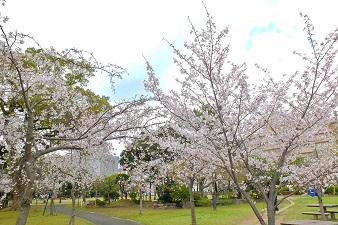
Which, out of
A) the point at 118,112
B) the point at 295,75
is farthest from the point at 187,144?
the point at 295,75

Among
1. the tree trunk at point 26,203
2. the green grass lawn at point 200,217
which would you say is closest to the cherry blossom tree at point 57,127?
the tree trunk at point 26,203

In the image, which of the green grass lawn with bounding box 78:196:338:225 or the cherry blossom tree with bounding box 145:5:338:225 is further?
the green grass lawn with bounding box 78:196:338:225

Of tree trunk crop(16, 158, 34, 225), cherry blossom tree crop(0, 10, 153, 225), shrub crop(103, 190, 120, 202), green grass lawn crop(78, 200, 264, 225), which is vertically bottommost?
green grass lawn crop(78, 200, 264, 225)

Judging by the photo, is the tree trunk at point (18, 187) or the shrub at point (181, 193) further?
the shrub at point (181, 193)

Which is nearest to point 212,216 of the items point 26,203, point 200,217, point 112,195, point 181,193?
point 200,217

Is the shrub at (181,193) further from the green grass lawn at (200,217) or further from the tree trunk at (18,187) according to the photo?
the tree trunk at (18,187)

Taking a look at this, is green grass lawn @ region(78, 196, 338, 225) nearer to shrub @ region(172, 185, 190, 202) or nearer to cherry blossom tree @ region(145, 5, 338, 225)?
shrub @ region(172, 185, 190, 202)

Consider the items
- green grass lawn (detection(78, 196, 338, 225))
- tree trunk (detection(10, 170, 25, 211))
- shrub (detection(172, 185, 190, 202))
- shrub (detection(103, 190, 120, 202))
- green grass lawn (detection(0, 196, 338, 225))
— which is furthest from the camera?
shrub (detection(103, 190, 120, 202))

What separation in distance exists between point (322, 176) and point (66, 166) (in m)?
11.0

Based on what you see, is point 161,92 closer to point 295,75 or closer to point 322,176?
point 295,75

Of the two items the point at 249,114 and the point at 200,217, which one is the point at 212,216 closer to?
the point at 200,217

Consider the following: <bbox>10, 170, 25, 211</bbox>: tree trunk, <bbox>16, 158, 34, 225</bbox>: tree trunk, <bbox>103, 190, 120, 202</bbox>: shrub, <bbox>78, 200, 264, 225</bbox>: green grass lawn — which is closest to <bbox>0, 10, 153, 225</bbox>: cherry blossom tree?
<bbox>16, 158, 34, 225</bbox>: tree trunk

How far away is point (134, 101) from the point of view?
5.48m

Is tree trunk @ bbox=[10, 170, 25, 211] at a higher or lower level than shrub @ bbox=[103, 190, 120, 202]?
higher
